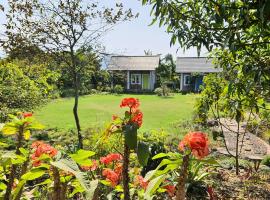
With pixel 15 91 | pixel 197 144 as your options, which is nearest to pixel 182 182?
pixel 197 144

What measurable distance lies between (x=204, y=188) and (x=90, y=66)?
250 inches

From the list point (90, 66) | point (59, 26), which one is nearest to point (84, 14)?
point (59, 26)

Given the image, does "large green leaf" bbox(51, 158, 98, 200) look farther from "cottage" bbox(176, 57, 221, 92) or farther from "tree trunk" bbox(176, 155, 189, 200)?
"cottage" bbox(176, 57, 221, 92)

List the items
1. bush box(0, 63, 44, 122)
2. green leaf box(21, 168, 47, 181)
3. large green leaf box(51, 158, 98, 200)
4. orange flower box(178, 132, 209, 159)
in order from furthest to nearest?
bush box(0, 63, 44, 122) < orange flower box(178, 132, 209, 159) < green leaf box(21, 168, 47, 181) < large green leaf box(51, 158, 98, 200)

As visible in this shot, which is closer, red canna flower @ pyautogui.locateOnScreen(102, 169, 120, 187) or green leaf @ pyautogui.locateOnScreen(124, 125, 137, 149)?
green leaf @ pyautogui.locateOnScreen(124, 125, 137, 149)

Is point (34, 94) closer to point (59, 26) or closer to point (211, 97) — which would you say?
point (59, 26)

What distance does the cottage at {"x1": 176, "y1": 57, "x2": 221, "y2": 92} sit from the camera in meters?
42.0

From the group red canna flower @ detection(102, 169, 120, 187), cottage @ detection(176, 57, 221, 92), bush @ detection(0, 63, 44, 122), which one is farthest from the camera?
cottage @ detection(176, 57, 221, 92)

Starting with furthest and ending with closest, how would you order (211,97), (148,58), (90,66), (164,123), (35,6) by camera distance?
1. (148,58)
2. (164,123)
3. (90,66)
4. (35,6)
5. (211,97)

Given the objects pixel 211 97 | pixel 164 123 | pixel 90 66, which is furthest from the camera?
pixel 164 123

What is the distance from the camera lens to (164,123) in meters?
16.6

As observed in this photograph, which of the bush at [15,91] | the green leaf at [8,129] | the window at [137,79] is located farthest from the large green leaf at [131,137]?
Result: the window at [137,79]

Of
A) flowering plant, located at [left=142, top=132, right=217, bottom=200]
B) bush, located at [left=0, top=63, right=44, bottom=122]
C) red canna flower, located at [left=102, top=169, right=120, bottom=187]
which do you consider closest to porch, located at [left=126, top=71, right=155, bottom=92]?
bush, located at [left=0, top=63, right=44, bottom=122]

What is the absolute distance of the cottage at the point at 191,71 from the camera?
4197 cm
